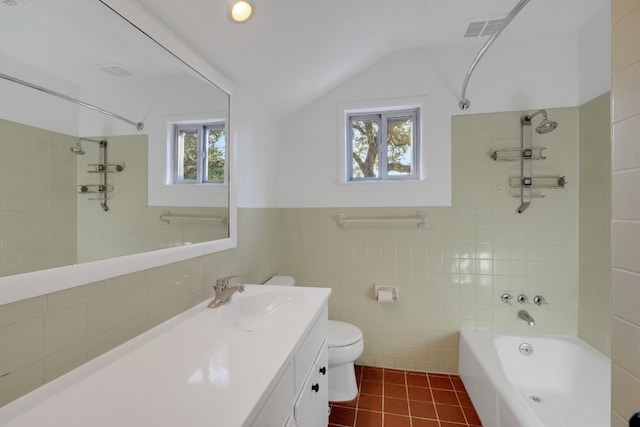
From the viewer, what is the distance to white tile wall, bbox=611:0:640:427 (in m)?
0.54

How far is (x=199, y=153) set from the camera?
4.57 ft

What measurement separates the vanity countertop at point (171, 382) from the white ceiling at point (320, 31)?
119cm

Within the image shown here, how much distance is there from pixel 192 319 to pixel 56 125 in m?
0.79

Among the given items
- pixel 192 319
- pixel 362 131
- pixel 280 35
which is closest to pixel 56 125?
pixel 192 319

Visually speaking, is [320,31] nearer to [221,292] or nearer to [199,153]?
[199,153]

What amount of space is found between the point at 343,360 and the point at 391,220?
42.8 inches

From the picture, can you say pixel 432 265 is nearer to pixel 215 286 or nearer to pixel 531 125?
pixel 531 125

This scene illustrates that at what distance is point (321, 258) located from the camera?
2377 mm

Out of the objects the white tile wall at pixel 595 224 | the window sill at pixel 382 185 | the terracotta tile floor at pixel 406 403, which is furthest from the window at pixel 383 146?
the terracotta tile floor at pixel 406 403

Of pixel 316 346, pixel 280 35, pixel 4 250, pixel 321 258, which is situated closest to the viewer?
pixel 4 250

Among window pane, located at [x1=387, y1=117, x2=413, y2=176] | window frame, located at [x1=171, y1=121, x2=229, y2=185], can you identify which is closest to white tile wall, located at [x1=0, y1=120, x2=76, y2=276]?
window frame, located at [x1=171, y1=121, x2=229, y2=185]

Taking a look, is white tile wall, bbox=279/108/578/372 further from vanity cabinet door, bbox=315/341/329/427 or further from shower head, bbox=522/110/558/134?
vanity cabinet door, bbox=315/341/329/427

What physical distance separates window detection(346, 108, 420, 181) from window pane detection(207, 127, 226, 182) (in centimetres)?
120

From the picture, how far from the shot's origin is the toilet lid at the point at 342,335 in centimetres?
184
